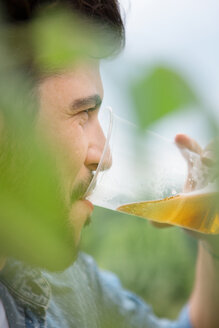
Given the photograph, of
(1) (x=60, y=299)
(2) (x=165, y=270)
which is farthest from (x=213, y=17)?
(2) (x=165, y=270)

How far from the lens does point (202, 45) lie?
45 cm

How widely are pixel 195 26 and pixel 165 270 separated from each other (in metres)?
1.04

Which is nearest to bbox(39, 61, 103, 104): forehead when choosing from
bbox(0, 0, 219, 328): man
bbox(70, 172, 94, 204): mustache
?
bbox(0, 0, 219, 328): man

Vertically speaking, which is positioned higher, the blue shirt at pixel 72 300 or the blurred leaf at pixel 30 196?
the blurred leaf at pixel 30 196

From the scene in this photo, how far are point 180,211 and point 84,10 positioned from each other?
1.21 feet

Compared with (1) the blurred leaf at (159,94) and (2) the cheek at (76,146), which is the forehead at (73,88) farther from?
(1) the blurred leaf at (159,94)

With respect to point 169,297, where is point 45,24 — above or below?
above

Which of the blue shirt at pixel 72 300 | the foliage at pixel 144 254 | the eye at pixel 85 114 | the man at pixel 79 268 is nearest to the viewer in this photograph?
the man at pixel 79 268

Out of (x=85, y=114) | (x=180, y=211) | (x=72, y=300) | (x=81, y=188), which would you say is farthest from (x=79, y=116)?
(x=72, y=300)

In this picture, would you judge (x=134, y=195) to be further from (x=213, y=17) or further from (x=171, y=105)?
(x=171, y=105)

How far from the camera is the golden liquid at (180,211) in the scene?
0.73m

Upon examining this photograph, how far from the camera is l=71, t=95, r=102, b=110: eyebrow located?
79cm

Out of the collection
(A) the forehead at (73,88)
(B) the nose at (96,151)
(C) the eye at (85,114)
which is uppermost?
(A) the forehead at (73,88)

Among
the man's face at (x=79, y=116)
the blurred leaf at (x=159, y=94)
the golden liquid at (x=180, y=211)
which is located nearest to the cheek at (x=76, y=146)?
the man's face at (x=79, y=116)
